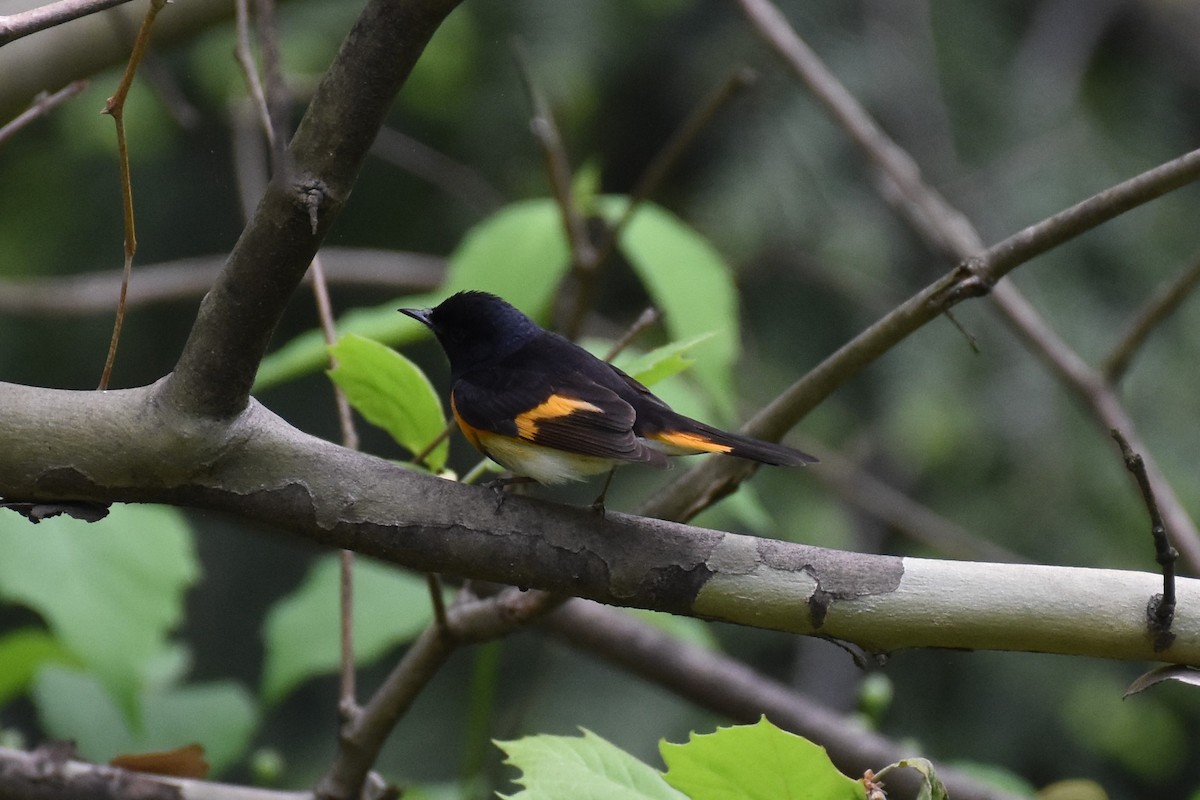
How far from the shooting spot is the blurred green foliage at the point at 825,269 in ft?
12.6

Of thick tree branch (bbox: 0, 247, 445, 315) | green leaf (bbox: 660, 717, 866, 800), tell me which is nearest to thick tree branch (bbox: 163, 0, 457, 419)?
green leaf (bbox: 660, 717, 866, 800)

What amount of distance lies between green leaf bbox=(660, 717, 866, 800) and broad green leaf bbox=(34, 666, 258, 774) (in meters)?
1.13

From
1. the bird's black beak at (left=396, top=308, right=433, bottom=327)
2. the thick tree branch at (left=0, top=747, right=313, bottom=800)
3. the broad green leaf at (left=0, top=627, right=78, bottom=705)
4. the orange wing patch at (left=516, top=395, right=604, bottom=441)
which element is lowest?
the thick tree branch at (left=0, top=747, right=313, bottom=800)

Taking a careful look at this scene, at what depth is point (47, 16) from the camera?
92 cm

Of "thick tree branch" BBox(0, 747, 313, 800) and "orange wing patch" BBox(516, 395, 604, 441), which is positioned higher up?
"orange wing patch" BBox(516, 395, 604, 441)

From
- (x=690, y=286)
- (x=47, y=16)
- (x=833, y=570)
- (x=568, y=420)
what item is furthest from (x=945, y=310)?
(x=690, y=286)

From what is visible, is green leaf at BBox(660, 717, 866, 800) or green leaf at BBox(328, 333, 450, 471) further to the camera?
green leaf at BBox(328, 333, 450, 471)

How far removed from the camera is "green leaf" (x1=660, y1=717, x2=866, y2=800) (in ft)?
3.13

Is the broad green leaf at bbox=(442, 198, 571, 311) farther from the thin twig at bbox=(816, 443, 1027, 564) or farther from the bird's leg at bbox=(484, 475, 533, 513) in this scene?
the thin twig at bbox=(816, 443, 1027, 564)

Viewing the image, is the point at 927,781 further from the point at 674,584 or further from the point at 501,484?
the point at 501,484

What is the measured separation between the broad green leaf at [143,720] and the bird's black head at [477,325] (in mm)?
699

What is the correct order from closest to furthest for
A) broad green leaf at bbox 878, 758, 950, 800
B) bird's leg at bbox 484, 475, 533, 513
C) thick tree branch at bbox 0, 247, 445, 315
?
broad green leaf at bbox 878, 758, 950, 800 → bird's leg at bbox 484, 475, 533, 513 → thick tree branch at bbox 0, 247, 445, 315

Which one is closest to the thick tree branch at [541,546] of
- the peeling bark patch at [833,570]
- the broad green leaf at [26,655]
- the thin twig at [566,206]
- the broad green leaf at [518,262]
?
the peeling bark patch at [833,570]

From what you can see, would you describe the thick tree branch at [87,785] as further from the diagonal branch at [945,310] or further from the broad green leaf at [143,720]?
the diagonal branch at [945,310]
